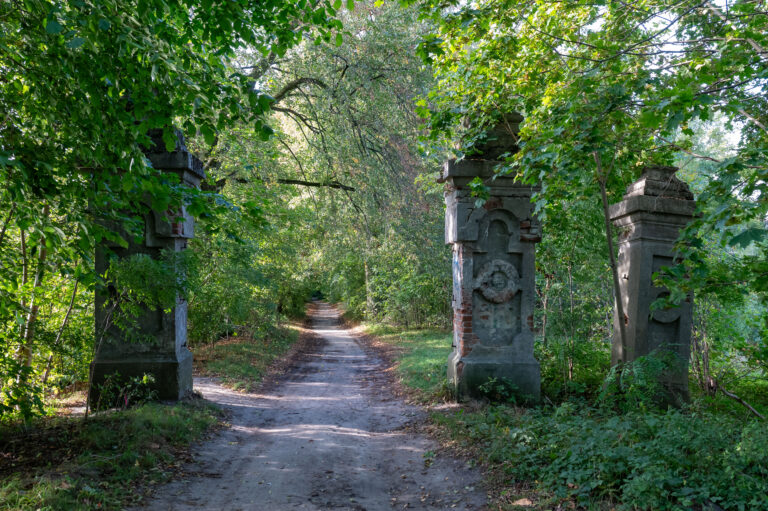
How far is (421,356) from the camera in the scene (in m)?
13.8

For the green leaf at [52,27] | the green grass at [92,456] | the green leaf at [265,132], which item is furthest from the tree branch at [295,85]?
the green leaf at [52,27]

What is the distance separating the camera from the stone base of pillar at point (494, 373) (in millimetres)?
→ 7734


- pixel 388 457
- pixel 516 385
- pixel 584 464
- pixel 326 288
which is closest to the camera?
pixel 584 464

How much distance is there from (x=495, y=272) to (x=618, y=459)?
154 inches

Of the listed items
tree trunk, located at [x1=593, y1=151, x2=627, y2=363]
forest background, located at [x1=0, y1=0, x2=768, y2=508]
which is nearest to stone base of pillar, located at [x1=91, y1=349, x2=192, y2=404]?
forest background, located at [x1=0, y1=0, x2=768, y2=508]

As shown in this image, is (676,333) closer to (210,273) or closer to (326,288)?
(210,273)

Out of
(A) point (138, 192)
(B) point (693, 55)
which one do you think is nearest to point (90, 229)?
(A) point (138, 192)

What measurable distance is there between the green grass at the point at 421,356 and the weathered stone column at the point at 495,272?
107 centimetres

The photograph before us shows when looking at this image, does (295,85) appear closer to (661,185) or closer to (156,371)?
(156,371)

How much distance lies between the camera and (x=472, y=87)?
723 centimetres

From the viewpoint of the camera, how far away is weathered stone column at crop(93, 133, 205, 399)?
7.22 metres

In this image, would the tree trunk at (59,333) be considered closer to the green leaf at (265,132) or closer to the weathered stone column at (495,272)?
the green leaf at (265,132)

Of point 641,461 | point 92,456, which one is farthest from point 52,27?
point 641,461

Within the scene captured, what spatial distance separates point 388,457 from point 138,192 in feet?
13.6
